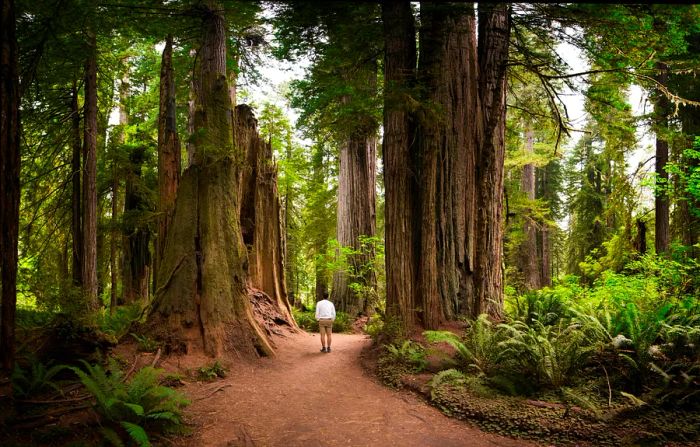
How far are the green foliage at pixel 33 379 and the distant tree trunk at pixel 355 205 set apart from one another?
10.1 meters

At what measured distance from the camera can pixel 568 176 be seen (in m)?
28.2

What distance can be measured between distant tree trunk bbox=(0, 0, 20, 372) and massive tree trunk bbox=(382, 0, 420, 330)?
600 centimetres

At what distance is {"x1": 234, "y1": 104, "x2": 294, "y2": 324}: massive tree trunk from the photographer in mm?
11273

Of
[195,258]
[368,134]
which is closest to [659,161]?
[368,134]

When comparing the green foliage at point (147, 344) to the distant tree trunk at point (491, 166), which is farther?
the distant tree trunk at point (491, 166)

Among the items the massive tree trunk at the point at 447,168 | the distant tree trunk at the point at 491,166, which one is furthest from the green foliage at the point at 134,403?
the distant tree trunk at the point at 491,166

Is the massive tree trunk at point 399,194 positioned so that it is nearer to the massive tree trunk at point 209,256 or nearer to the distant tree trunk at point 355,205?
the massive tree trunk at point 209,256

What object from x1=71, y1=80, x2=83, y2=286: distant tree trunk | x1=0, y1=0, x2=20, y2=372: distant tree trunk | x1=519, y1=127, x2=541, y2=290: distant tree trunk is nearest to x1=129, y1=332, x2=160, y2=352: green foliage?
x1=0, y1=0, x2=20, y2=372: distant tree trunk

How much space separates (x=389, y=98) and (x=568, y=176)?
25.7 meters

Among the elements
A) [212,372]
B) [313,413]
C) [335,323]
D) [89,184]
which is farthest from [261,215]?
[313,413]

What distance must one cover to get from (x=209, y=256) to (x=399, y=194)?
4.24 m

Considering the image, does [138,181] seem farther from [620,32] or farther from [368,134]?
[620,32]

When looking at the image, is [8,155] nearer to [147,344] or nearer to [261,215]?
[147,344]

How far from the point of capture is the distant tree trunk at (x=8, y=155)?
4.29 meters
